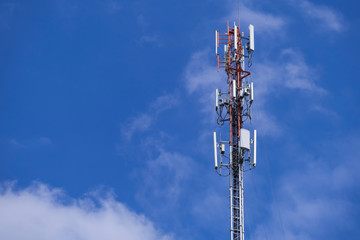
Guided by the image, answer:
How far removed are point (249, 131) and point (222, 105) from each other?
4.13 meters

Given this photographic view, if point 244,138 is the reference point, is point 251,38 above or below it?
above

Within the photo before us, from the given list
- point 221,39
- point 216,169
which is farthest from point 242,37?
point 216,169

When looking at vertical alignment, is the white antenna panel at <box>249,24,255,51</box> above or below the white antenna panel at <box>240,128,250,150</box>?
above

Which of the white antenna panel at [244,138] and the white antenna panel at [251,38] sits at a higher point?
the white antenna panel at [251,38]

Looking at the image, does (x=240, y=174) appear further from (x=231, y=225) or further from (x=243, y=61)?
(x=243, y=61)

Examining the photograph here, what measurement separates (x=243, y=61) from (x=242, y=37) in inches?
109

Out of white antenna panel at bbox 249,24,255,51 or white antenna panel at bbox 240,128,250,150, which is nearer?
white antenna panel at bbox 240,128,250,150

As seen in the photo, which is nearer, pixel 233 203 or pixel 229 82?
pixel 233 203

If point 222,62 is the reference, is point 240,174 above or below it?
below

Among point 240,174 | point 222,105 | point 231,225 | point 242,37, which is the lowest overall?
point 231,225

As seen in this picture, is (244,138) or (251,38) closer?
(244,138)

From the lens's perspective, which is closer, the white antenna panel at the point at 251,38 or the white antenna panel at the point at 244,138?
the white antenna panel at the point at 244,138

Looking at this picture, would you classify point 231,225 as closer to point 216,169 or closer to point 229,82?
point 216,169

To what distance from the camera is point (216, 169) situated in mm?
89000
